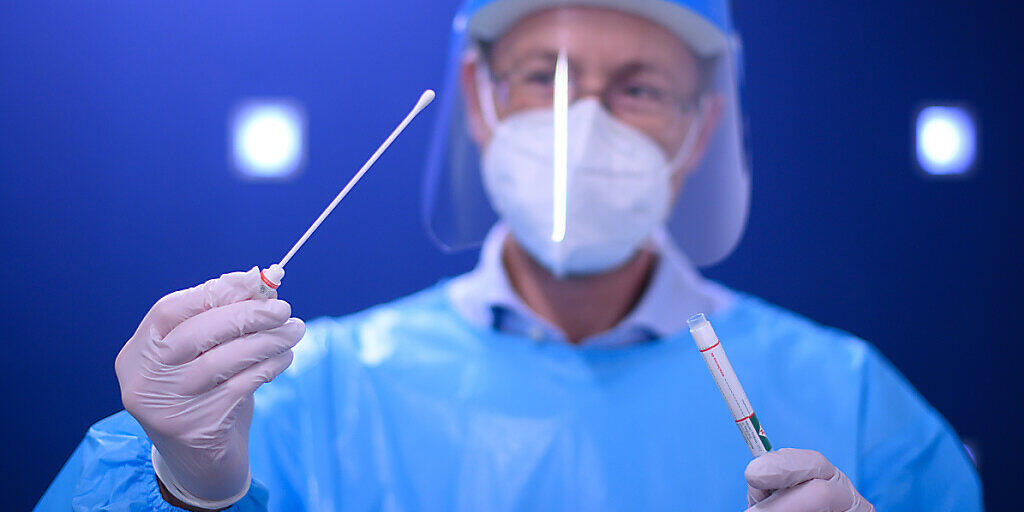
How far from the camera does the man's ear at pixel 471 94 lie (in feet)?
4.70

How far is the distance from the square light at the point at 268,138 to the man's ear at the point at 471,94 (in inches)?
11.1

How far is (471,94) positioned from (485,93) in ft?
0.12

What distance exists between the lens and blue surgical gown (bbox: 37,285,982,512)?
121 cm

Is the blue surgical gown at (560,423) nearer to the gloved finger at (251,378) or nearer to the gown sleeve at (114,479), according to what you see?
the gown sleeve at (114,479)

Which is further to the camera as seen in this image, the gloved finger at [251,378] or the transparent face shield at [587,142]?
the transparent face shield at [587,142]

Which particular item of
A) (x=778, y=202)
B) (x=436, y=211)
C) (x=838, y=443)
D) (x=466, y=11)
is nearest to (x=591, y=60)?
(x=466, y=11)

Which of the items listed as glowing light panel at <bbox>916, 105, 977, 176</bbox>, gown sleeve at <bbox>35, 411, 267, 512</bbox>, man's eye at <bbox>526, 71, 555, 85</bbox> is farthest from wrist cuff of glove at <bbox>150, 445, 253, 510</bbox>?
glowing light panel at <bbox>916, 105, 977, 176</bbox>

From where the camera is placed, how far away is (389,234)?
4.70ft

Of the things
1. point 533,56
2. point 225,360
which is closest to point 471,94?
point 533,56

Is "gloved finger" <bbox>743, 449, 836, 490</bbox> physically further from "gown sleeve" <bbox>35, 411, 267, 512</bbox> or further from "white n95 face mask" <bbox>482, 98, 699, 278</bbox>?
"gown sleeve" <bbox>35, 411, 267, 512</bbox>

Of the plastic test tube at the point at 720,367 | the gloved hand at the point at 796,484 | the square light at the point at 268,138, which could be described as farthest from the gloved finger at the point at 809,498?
the square light at the point at 268,138

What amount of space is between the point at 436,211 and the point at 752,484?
2.32 feet

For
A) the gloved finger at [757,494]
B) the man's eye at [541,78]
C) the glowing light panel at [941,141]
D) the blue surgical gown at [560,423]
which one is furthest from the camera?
the glowing light panel at [941,141]

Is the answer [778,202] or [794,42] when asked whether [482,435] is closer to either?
[778,202]
